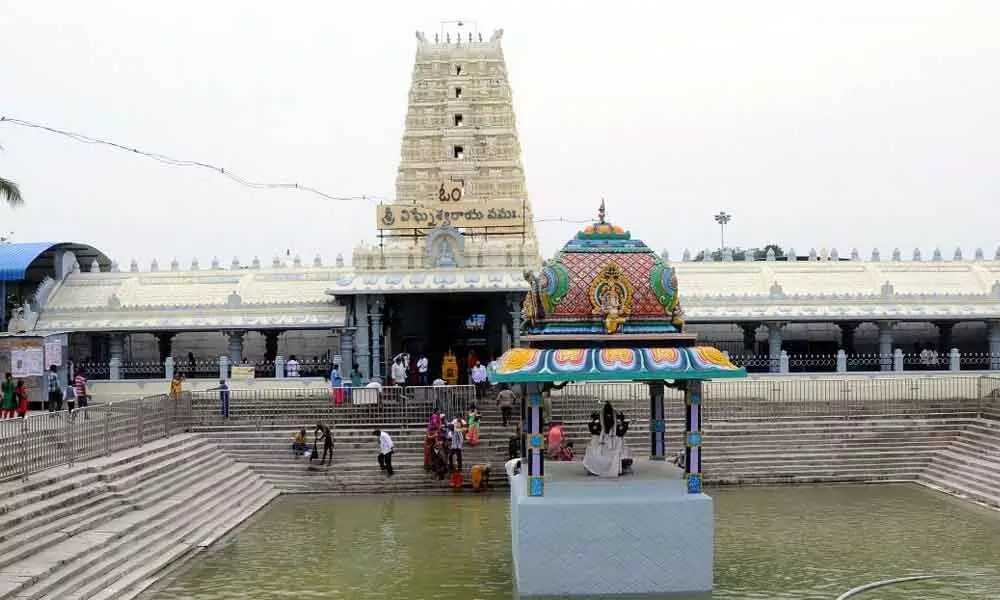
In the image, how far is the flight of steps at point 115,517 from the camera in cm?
1492

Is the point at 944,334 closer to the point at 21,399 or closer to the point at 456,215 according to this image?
the point at 456,215

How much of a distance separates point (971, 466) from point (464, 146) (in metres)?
19.9

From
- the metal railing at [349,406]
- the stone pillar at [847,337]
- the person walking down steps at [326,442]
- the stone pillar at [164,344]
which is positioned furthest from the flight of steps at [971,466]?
the stone pillar at [164,344]

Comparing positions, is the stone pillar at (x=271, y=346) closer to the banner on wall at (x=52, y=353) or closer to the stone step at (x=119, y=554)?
the banner on wall at (x=52, y=353)

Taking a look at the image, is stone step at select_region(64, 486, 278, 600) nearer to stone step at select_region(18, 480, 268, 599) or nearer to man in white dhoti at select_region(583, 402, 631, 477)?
stone step at select_region(18, 480, 268, 599)

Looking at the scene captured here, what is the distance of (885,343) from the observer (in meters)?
34.9

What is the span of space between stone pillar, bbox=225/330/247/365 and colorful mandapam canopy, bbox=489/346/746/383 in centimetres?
2148

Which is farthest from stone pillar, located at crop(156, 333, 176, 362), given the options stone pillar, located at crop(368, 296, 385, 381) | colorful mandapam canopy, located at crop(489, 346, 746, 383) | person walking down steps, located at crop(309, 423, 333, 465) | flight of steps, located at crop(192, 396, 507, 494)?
colorful mandapam canopy, located at crop(489, 346, 746, 383)

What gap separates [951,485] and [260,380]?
59.2ft

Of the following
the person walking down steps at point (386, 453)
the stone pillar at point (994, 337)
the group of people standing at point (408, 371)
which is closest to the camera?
the person walking down steps at point (386, 453)

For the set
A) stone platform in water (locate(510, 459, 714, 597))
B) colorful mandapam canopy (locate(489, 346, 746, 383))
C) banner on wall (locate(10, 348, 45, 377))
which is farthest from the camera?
banner on wall (locate(10, 348, 45, 377))

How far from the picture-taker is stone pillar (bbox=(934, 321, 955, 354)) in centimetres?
3666

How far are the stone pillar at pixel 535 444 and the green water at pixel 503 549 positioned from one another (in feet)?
4.49

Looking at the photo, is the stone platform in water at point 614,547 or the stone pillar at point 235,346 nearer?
the stone platform in water at point 614,547
